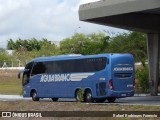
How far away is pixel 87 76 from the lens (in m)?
29.6

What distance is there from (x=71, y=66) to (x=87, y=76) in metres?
1.85

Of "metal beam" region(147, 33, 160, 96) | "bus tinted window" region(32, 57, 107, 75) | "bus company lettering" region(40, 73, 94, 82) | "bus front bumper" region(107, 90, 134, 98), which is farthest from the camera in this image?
"metal beam" region(147, 33, 160, 96)

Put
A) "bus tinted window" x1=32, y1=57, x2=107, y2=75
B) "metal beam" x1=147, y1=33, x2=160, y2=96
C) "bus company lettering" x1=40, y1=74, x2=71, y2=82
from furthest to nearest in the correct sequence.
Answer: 1. "metal beam" x1=147, y1=33, x2=160, y2=96
2. "bus company lettering" x1=40, y1=74, x2=71, y2=82
3. "bus tinted window" x1=32, y1=57, x2=107, y2=75

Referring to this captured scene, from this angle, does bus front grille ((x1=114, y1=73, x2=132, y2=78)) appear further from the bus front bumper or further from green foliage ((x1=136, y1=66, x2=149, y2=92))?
green foliage ((x1=136, y1=66, x2=149, y2=92))

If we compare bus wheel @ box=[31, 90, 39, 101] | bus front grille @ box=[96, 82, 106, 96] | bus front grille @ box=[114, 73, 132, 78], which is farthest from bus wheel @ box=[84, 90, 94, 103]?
bus wheel @ box=[31, 90, 39, 101]

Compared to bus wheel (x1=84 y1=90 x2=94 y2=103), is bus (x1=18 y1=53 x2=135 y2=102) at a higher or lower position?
higher

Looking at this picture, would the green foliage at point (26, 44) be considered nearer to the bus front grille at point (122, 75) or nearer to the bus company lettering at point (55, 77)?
the bus company lettering at point (55, 77)

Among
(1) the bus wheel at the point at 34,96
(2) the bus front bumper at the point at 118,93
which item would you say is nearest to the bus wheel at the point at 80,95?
(2) the bus front bumper at the point at 118,93

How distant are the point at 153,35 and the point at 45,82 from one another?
11694 millimetres

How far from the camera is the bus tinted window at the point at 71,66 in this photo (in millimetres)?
28953

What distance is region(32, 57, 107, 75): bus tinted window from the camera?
29.0 m

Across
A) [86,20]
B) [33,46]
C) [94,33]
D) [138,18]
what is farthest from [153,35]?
[33,46]

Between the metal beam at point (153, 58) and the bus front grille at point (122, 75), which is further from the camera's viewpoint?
the metal beam at point (153, 58)

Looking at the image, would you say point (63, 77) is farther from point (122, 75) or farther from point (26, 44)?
point (26, 44)
